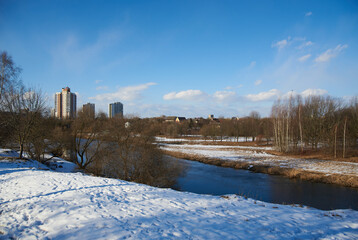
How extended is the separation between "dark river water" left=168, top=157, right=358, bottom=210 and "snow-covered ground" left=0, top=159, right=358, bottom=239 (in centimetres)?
590

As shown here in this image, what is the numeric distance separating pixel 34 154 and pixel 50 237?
20.5m

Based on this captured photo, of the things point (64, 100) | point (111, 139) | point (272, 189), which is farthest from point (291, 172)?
point (64, 100)

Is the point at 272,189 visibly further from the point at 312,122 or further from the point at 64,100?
the point at 64,100

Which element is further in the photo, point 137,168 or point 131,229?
point 137,168

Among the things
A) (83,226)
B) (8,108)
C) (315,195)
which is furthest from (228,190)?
(8,108)

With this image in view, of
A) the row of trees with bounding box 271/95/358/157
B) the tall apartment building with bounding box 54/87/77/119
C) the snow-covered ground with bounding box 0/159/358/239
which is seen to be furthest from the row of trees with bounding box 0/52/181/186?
the tall apartment building with bounding box 54/87/77/119

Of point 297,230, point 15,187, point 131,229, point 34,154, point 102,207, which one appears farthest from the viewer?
point 34,154

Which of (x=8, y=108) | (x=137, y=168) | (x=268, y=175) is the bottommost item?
(x=268, y=175)

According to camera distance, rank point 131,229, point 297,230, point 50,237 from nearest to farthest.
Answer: point 50,237 → point 131,229 → point 297,230

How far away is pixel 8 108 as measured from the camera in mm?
16516

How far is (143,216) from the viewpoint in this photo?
6355 millimetres

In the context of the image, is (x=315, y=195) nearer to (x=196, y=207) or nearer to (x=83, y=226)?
(x=196, y=207)

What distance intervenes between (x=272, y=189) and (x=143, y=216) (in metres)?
13.6

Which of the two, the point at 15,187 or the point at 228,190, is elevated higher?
the point at 15,187
